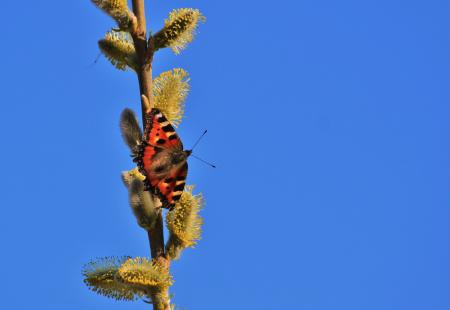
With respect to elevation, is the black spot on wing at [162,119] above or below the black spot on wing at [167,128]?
below

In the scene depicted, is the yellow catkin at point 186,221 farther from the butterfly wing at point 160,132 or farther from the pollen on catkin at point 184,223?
the butterfly wing at point 160,132

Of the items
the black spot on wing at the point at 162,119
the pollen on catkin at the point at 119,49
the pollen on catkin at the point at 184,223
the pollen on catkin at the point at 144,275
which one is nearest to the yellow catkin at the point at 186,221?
the pollen on catkin at the point at 184,223

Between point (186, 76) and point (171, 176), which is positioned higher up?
point (186, 76)

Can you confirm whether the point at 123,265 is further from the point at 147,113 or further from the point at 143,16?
the point at 143,16

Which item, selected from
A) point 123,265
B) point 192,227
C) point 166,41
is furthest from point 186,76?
point 123,265

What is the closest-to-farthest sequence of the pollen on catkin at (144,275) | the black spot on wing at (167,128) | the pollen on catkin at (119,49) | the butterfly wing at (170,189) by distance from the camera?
the pollen on catkin at (144,275), the butterfly wing at (170,189), the black spot on wing at (167,128), the pollen on catkin at (119,49)

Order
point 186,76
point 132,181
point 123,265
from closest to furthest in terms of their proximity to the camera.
Result: point 123,265 < point 132,181 < point 186,76
